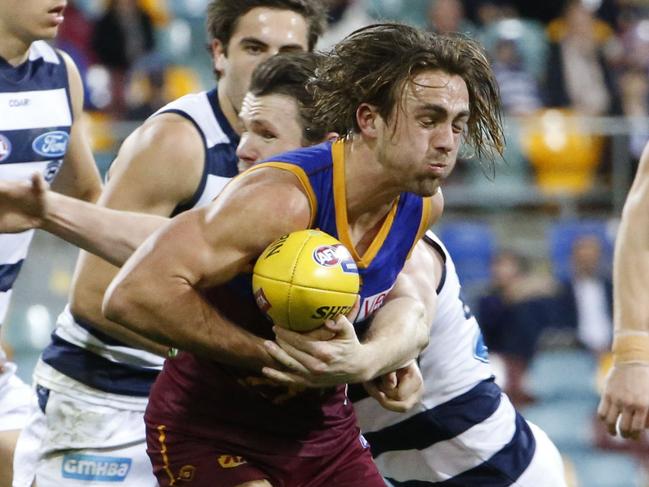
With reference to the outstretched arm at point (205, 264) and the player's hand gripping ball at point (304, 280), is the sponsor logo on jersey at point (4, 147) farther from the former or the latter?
the player's hand gripping ball at point (304, 280)

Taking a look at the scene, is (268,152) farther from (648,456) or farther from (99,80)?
(99,80)

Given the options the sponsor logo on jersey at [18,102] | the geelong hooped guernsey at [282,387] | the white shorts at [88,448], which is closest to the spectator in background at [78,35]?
the sponsor logo on jersey at [18,102]

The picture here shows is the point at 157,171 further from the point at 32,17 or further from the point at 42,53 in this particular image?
the point at 42,53

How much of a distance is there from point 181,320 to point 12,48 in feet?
5.79

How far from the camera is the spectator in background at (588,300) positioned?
9.70 meters

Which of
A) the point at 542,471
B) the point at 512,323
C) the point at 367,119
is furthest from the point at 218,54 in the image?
the point at 512,323

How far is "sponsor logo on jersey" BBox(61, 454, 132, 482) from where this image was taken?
14.9ft

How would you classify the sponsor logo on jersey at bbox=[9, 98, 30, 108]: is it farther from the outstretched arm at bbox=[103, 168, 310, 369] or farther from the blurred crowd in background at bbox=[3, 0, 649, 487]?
the blurred crowd in background at bbox=[3, 0, 649, 487]

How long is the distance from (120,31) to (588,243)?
175 inches

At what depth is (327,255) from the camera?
132 inches

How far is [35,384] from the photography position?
476cm

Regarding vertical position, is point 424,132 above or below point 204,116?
above

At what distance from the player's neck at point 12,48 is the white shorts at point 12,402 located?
1.14 m

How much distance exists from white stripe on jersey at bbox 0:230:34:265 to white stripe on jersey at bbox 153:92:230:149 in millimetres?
748
